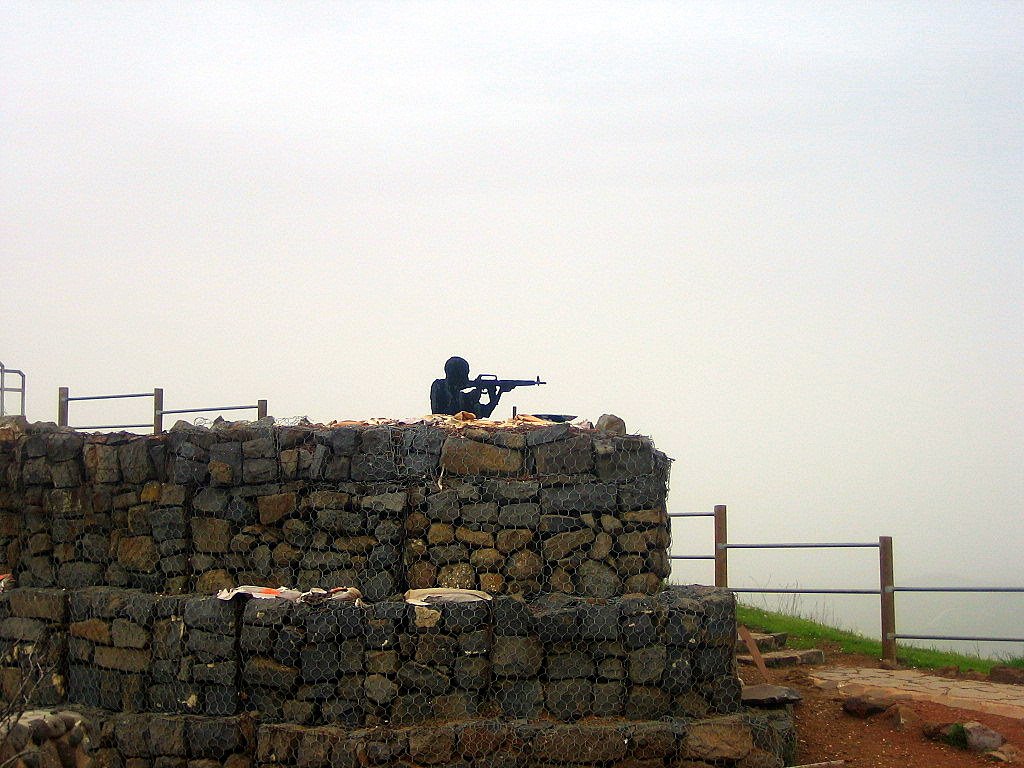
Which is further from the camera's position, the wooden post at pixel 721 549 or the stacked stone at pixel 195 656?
the wooden post at pixel 721 549

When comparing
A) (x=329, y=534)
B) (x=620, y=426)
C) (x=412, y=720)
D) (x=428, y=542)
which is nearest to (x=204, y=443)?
(x=329, y=534)

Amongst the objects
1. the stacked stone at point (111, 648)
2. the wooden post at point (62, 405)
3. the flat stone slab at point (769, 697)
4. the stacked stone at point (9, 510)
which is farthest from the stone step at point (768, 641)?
the wooden post at point (62, 405)

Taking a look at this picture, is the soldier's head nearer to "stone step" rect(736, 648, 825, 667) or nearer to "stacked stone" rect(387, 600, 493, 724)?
"stacked stone" rect(387, 600, 493, 724)

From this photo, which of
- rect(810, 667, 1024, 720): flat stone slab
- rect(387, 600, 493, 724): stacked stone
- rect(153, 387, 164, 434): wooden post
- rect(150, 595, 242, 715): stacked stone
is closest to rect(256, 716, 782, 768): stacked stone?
rect(387, 600, 493, 724): stacked stone

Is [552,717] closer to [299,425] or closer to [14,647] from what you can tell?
[299,425]

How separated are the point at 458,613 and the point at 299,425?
6.05ft

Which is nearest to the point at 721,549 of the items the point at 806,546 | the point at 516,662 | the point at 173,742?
the point at 806,546

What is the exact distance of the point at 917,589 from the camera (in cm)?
955

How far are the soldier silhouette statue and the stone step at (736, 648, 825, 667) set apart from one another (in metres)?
3.16

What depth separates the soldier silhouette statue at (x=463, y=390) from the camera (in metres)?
9.35

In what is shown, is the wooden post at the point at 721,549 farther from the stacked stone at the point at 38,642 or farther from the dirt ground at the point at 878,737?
the stacked stone at the point at 38,642

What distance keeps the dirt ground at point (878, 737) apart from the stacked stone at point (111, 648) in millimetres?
4660

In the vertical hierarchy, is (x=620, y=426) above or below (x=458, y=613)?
above

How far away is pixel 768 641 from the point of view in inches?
398
